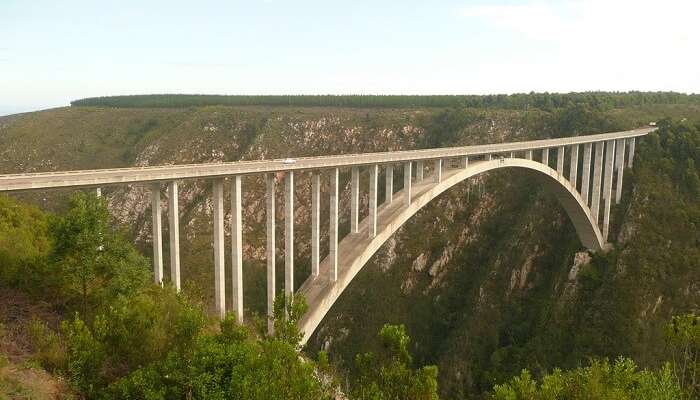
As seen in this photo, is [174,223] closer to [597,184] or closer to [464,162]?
[464,162]

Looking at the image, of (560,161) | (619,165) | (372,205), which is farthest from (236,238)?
(619,165)

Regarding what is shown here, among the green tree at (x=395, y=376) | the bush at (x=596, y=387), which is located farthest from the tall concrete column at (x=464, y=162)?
the green tree at (x=395, y=376)

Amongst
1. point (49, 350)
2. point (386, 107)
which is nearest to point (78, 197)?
point (49, 350)

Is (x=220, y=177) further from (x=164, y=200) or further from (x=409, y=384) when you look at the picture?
(x=164, y=200)

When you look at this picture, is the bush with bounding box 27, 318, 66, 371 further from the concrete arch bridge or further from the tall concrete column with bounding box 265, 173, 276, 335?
the tall concrete column with bounding box 265, 173, 276, 335

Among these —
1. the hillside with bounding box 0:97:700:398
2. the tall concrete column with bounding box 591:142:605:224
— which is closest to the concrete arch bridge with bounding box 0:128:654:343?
the hillside with bounding box 0:97:700:398
